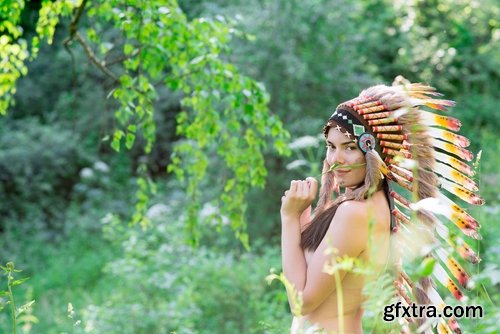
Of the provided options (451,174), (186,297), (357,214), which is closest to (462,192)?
(451,174)

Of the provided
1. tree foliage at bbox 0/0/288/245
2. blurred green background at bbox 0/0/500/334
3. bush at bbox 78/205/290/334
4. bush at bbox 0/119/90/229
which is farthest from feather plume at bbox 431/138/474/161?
Answer: bush at bbox 0/119/90/229

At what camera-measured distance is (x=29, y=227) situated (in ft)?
31.6

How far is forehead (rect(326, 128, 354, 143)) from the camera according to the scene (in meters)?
2.27

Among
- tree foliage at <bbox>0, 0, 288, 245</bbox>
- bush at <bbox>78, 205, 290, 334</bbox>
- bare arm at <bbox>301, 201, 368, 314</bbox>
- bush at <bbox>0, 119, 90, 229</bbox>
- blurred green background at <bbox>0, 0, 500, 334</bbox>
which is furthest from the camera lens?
bush at <bbox>0, 119, 90, 229</bbox>

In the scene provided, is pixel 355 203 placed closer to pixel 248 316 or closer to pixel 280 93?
pixel 248 316

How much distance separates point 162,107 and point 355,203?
8314 mm

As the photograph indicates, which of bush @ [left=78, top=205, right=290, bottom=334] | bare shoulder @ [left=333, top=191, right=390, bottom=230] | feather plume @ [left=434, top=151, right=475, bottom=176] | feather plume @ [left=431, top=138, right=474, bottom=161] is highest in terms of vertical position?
feather plume @ [left=431, top=138, right=474, bottom=161]

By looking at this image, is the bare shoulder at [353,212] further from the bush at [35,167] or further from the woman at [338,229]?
the bush at [35,167]

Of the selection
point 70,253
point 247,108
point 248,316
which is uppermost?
point 247,108

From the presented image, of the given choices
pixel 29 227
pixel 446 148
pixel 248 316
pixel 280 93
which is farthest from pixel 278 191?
pixel 446 148

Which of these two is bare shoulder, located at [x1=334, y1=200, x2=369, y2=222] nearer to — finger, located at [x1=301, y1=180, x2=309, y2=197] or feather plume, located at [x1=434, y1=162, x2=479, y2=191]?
finger, located at [x1=301, y1=180, x2=309, y2=197]

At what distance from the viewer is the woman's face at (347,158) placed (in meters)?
2.25

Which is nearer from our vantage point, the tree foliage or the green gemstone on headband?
the green gemstone on headband

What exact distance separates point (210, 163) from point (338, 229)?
6159 millimetres
